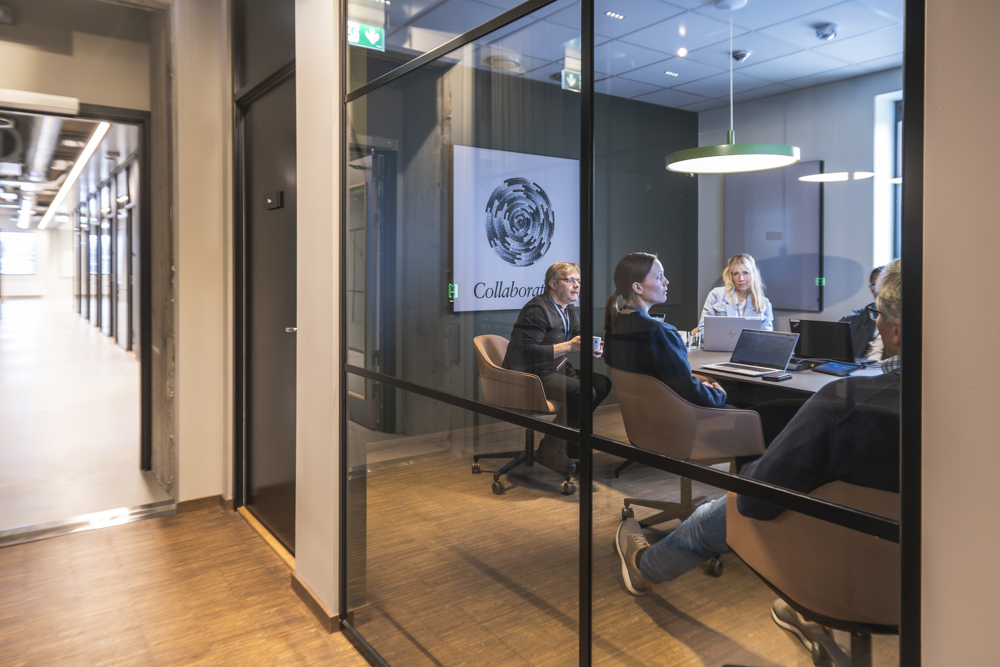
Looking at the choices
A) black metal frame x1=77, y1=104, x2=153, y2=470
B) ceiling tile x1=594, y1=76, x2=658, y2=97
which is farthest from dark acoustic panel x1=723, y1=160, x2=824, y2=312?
black metal frame x1=77, y1=104, x2=153, y2=470

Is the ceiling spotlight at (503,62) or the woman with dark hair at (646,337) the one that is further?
the ceiling spotlight at (503,62)

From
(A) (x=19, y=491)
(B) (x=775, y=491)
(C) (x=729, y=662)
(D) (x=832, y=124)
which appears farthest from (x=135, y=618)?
(D) (x=832, y=124)

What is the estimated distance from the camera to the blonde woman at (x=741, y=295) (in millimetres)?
1124

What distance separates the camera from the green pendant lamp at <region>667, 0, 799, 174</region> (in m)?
1.10

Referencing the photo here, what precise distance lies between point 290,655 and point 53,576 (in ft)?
4.92

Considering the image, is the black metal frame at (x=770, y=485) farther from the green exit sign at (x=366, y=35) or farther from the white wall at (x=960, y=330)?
the green exit sign at (x=366, y=35)

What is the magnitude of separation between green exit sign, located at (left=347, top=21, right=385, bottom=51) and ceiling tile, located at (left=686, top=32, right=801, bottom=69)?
1.50 m

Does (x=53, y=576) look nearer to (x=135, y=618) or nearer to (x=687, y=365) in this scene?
(x=135, y=618)

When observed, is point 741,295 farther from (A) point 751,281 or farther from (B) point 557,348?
(B) point 557,348

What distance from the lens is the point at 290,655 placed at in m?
2.57

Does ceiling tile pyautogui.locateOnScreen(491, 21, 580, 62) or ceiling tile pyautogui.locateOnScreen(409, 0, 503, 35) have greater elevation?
ceiling tile pyautogui.locateOnScreen(409, 0, 503, 35)

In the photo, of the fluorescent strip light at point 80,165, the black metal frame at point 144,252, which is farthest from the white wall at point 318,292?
the fluorescent strip light at point 80,165

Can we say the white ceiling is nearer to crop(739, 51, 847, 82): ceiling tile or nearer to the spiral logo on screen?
crop(739, 51, 847, 82): ceiling tile

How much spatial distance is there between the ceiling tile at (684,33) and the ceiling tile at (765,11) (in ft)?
0.04
